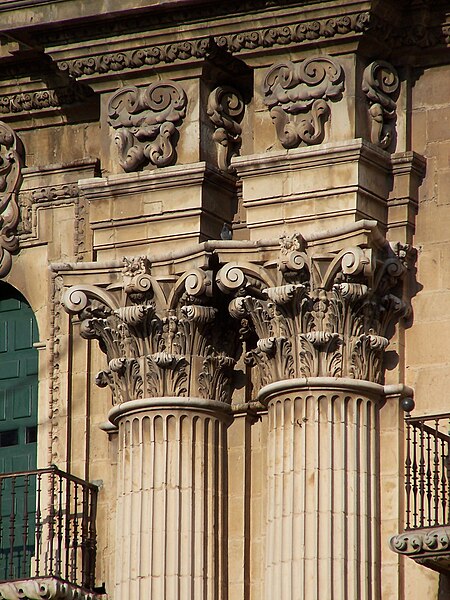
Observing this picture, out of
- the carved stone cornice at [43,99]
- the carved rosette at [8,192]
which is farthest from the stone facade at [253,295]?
the carved rosette at [8,192]

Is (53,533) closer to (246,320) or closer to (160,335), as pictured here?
(160,335)

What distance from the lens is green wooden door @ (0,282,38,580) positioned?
1206 inches

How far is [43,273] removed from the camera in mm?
31234

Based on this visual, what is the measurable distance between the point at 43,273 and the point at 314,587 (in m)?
4.97

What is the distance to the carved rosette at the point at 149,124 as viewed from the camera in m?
30.0

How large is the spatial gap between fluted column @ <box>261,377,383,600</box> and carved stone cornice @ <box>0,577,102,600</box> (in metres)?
2.03

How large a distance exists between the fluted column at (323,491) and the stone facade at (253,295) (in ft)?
0.07

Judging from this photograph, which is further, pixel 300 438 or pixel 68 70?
pixel 68 70

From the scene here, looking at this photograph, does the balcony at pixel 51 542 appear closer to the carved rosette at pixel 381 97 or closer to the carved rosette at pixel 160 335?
the carved rosette at pixel 160 335

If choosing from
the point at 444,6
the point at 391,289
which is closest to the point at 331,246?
the point at 391,289

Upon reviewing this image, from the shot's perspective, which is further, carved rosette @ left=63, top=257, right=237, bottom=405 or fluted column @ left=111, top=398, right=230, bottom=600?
carved rosette @ left=63, top=257, right=237, bottom=405

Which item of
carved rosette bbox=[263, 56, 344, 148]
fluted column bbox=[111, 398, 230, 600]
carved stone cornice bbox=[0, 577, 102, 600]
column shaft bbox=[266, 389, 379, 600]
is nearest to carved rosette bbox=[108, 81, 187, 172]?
carved rosette bbox=[263, 56, 344, 148]

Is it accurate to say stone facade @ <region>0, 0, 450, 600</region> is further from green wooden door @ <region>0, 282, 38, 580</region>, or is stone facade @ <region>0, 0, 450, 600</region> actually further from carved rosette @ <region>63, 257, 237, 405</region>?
green wooden door @ <region>0, 282, 38, 580</region>

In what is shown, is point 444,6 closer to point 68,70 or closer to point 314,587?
point 68,70
